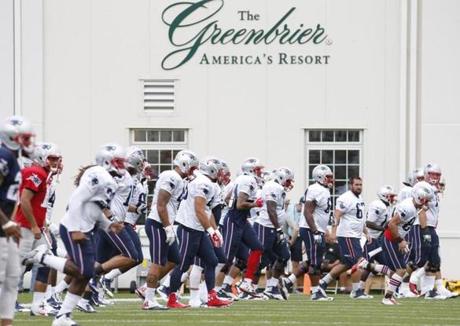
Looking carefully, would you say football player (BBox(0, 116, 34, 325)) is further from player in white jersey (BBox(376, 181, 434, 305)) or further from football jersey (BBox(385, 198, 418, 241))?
football jersey (BBox(385, 198, 418, 241))

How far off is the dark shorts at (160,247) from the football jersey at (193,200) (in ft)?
1.23

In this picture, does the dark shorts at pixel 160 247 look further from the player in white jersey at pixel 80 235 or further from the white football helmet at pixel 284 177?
the white football helmet at pixel 284 177

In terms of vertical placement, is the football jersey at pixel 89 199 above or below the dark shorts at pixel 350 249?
above

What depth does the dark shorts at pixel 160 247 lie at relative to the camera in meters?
16.3

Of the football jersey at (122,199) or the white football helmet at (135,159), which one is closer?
the football jersey at (122,199)

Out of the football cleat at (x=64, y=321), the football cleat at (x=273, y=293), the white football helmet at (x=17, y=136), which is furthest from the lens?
the football cleat at (x=273, y=293)

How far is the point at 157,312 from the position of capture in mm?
15773

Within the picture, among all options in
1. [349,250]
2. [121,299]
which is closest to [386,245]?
[349,250]

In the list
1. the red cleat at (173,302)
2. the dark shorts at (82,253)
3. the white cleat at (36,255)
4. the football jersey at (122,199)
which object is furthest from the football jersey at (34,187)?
the football jersey at (122,199)

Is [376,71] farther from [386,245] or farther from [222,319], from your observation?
[222,319]

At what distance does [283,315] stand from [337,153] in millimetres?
11290

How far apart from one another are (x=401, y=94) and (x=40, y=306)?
12.0 meters

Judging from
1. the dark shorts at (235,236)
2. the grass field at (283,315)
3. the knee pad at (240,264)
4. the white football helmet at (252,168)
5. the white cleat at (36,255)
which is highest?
the white football helmet at (252,168)

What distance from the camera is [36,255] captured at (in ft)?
44.9
